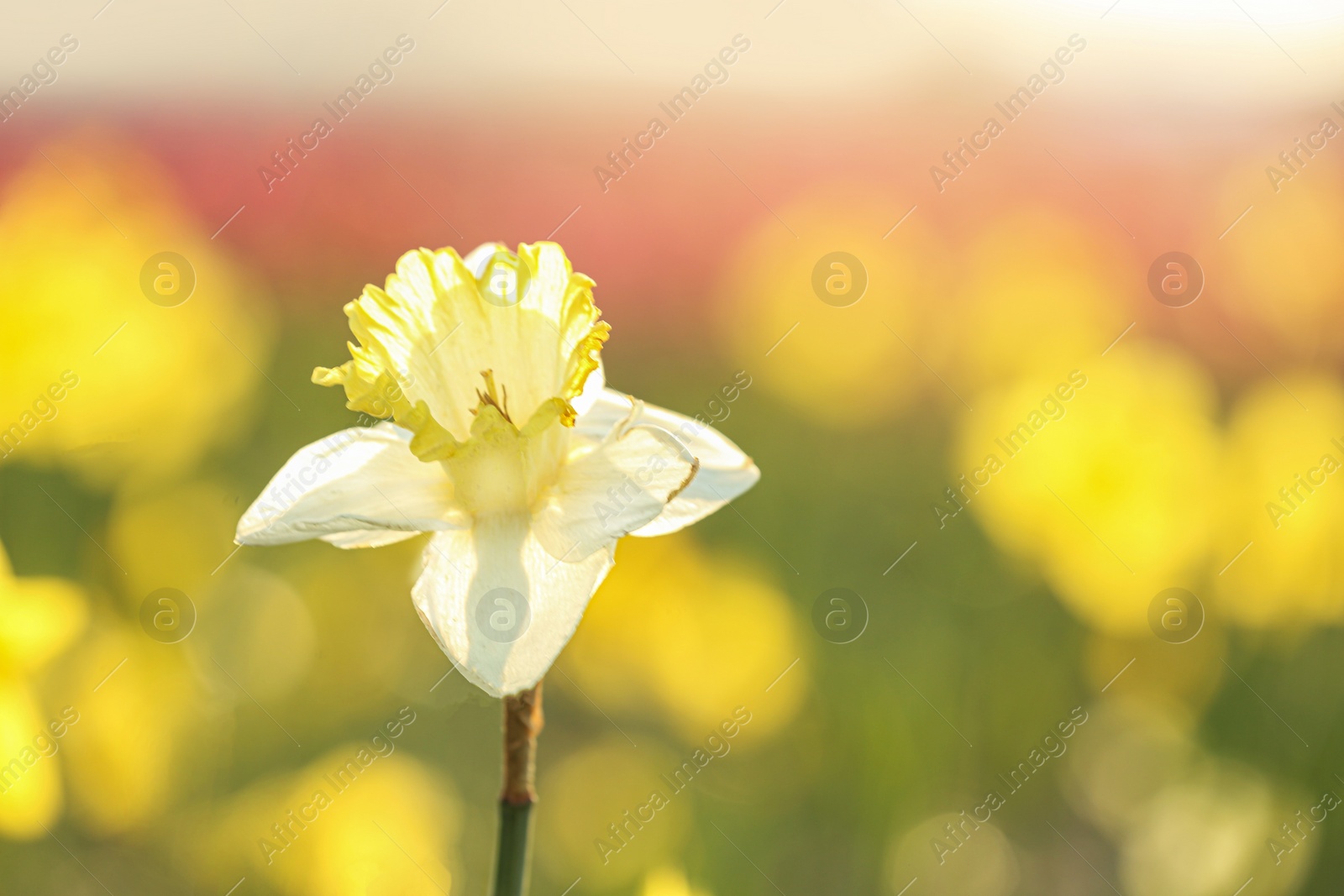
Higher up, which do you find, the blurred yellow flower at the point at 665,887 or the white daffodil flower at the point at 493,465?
the white daffodil flower at the point at 493,465

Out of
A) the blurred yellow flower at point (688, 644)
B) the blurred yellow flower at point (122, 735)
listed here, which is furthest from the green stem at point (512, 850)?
the blurred yellow flower at point (688, 644)

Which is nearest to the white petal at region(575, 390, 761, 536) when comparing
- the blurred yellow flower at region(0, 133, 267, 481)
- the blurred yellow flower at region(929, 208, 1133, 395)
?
the blurred yellow flower at region(0, 133, 267, 481)

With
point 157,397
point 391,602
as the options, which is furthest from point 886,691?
point 157,397

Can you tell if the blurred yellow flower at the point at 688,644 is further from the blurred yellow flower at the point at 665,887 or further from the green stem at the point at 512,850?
the green stem at the point at 512,850

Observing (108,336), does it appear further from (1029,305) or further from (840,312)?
(1029,305)

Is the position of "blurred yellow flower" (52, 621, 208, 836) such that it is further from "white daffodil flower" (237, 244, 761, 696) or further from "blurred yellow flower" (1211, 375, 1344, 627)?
"blurred yellow flower" (1211, 375, 1344, 627)

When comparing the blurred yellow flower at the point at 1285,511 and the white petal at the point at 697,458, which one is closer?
the white petal at the point at 697,458

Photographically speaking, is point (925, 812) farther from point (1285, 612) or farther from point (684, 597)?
point (1285, 612)
